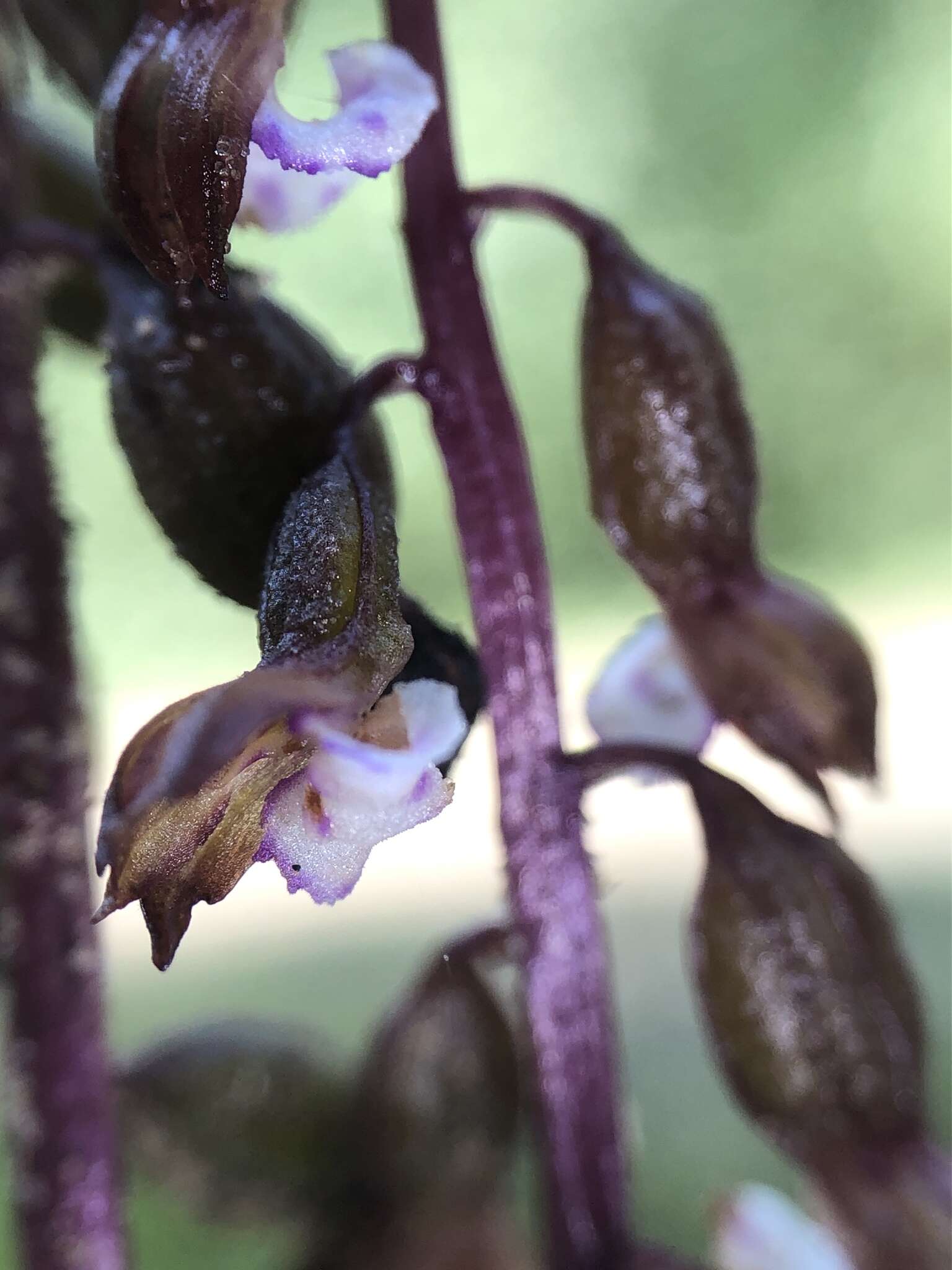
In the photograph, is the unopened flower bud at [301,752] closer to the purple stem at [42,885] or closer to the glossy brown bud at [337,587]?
the glossy brown bud at [337,587]

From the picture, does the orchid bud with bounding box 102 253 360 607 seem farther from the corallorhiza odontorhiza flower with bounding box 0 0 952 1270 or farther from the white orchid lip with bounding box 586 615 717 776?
the white orchid lip with bounding box 586 615 717 776

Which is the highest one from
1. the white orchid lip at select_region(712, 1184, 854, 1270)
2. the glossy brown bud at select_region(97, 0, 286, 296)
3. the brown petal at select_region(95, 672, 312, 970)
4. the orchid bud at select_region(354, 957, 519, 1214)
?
the glossy brown bud at select_region(97, 0, 286, 296)

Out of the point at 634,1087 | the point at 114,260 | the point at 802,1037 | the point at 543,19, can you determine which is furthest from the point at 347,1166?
the point at 543,19

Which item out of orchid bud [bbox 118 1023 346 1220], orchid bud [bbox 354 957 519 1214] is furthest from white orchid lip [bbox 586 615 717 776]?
orchid bud [bbox 118 1023 346 1220]

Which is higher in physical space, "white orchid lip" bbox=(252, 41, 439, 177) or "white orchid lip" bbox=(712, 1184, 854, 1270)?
"white orchid lip" bbox=(252, 41, 439, 177)

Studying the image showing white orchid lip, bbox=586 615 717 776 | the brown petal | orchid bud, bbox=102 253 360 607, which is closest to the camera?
the brown petal

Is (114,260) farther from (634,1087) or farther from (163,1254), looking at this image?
(634,1087)
